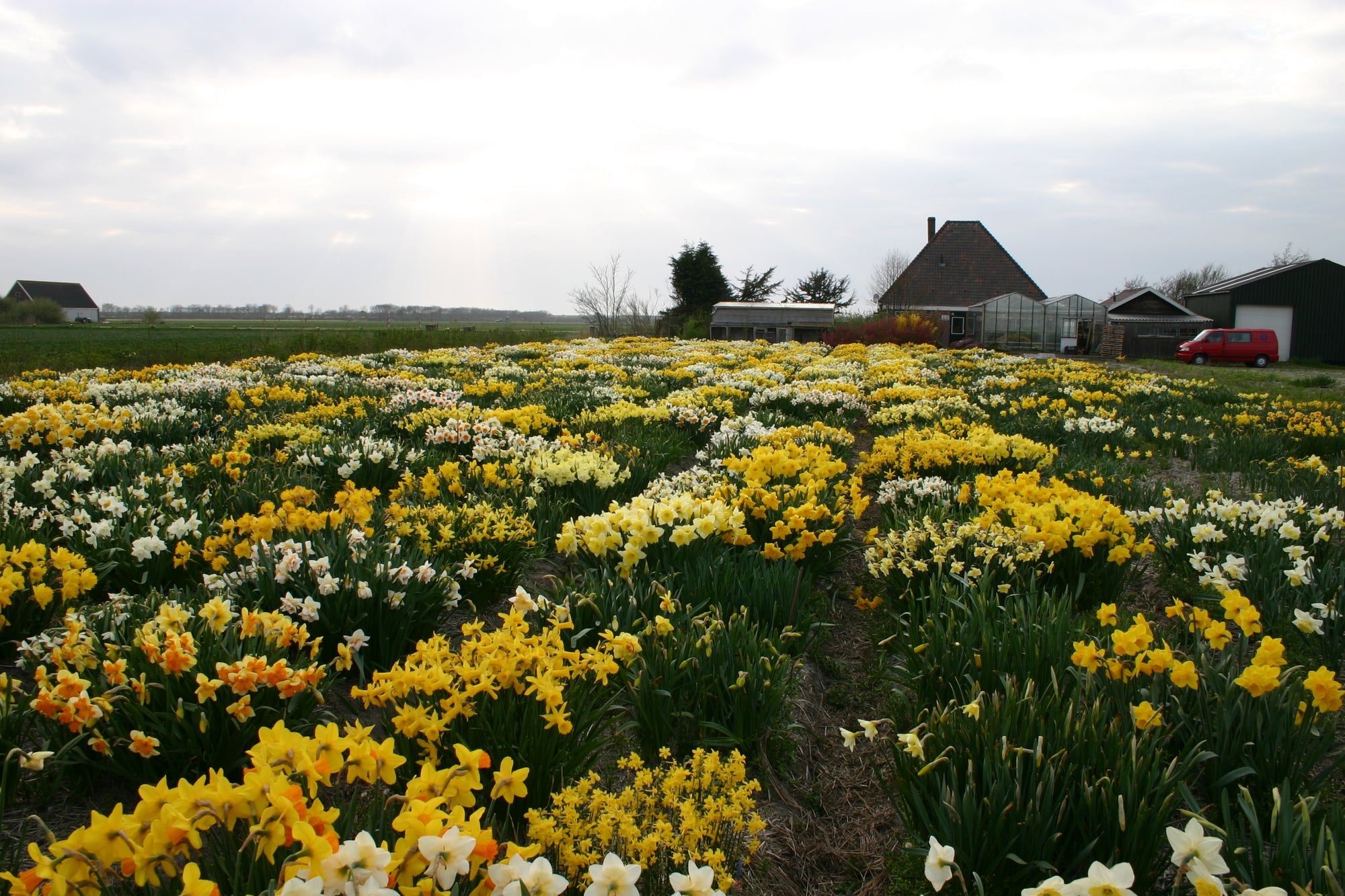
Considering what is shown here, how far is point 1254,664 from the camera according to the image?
2.22 m

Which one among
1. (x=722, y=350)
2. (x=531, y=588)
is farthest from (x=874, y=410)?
(x=722, y=350)

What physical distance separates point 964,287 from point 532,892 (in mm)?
48615

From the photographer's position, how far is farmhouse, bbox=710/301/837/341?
39.7 m

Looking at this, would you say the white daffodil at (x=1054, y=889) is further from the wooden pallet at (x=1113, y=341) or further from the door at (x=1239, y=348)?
the wooden pallet at (x=1113, y=341)

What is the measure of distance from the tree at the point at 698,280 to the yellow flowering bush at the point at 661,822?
1777 inches

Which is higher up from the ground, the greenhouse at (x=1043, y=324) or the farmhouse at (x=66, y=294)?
the farmhouse at (x=66, y=294)

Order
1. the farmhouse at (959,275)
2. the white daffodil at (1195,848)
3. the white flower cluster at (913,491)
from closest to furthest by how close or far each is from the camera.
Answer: the white daffodil at (1195,848) < the white flower cluster at (913,491) < the farmhouse at (959,275)

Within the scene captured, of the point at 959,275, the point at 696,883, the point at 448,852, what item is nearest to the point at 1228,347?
the point at 959,275

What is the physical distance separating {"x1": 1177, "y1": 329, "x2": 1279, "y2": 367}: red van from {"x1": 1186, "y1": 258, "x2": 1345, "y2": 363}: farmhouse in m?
7.37

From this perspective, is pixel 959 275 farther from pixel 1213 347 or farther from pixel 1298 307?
pixel 1213 347

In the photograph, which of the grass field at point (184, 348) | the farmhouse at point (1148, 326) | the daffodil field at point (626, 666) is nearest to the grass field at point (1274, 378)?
the farmhouse at point (1148, 326)

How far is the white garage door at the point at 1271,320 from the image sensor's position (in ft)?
109

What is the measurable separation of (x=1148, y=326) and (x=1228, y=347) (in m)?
7.95

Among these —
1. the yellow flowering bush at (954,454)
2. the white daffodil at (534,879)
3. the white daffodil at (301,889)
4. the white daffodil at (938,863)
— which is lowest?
the white daffodil at (938,863)
